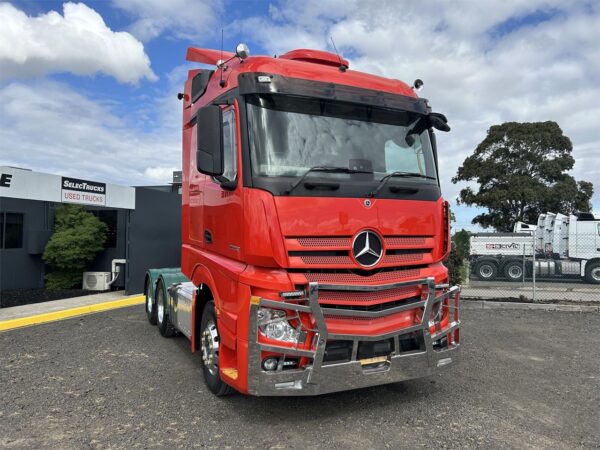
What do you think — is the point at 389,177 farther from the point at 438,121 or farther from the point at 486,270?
the point at 486,270

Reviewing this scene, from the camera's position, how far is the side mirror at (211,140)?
3896 millimetres

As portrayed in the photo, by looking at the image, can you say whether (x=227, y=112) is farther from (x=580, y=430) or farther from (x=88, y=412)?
(x=580, y=430)

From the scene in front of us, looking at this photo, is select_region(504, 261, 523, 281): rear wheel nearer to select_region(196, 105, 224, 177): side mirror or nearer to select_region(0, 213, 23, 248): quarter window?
select_region(196, 105, 224, 177): side mirror

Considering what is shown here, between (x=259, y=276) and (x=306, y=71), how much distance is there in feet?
6.37

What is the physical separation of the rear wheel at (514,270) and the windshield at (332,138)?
1590 centimetres

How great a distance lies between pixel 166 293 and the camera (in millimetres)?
7059

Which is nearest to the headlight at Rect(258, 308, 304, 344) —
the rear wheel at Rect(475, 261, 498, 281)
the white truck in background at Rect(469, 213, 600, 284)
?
the white truck in background at Rect(469, 213, 600, 284)

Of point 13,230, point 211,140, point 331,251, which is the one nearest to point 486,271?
point 331,251

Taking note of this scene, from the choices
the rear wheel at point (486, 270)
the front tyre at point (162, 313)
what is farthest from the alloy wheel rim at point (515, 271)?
the front tyre at point (162, 313)

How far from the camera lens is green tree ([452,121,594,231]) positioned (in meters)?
30.8

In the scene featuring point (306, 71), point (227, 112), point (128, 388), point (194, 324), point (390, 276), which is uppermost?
point (306, 71)

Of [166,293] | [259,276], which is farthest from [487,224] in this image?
[259,276]

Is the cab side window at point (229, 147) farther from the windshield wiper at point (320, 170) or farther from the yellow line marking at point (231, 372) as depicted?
the yellow line marking at point (231, 372)

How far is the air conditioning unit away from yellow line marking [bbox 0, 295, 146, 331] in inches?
71.2
